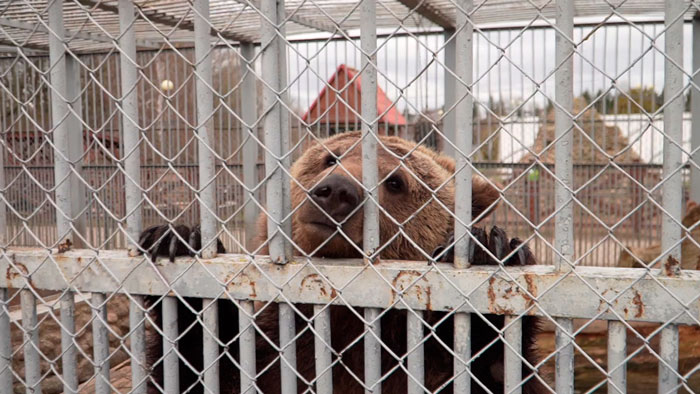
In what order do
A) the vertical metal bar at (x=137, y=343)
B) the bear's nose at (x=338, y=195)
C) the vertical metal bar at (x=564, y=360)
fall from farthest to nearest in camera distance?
the bear's nose at (x=338, y=195)
the vertical metal bar at (x=137, y=343)
the vertical metal bar at (x=564, y=360)

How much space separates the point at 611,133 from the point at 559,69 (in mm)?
8599

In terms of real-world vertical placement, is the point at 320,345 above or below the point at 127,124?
below

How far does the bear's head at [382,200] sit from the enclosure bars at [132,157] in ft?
2.40

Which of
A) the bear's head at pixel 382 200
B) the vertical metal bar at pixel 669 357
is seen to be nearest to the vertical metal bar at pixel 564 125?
the vertical metal bar at pixel 669 357

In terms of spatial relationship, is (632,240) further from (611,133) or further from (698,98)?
(698,98)

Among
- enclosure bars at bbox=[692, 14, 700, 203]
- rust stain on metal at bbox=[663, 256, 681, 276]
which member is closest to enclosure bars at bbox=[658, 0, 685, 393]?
rust stain on metal at bbox=[663, 256, 681, 276]

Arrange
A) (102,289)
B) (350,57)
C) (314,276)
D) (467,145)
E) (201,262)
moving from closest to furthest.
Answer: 1. (467,145)
2. (314,276)
3. (201,262)
4. (102,289)
5. (350,57)

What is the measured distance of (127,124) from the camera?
97.8 inches

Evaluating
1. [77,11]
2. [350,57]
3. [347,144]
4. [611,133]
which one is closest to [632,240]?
[611,133]

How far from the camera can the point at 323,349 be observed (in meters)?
2.26

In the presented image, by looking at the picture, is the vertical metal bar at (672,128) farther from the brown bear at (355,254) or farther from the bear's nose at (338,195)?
the bear's nose at (338,195)

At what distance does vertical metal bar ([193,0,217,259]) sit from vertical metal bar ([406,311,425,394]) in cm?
87

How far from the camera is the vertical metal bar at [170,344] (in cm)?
249

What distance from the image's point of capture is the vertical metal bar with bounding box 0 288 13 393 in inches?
110
